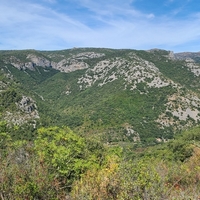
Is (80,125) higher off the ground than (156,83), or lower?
lower

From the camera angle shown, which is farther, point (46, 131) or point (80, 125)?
point (80, 125)

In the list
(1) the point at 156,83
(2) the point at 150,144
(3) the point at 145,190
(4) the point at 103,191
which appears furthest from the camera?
(1) the point at 156,83

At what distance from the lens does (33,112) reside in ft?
488

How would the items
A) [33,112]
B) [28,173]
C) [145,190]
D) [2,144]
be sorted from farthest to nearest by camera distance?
[33,112] → [2,144] → [28,173] → [145,190]

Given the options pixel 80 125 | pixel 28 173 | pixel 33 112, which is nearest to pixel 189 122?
pixel 80 125

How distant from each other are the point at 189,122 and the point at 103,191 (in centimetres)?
15191

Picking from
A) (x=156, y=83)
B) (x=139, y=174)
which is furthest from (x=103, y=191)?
(x=156, y=83)

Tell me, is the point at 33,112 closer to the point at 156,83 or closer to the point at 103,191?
the point at 156,83

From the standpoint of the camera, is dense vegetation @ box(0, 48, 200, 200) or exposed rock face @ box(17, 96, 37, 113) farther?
exposed rock face @ box(17, 96, 37, 113)

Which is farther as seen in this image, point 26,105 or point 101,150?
point 26,105

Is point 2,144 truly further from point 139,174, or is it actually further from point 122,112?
point 122,112

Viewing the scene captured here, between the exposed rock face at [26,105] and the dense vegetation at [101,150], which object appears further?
the exposed rock face at [26,105]

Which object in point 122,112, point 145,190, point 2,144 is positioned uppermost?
point 145,190

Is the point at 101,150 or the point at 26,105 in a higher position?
the point at 101,150
